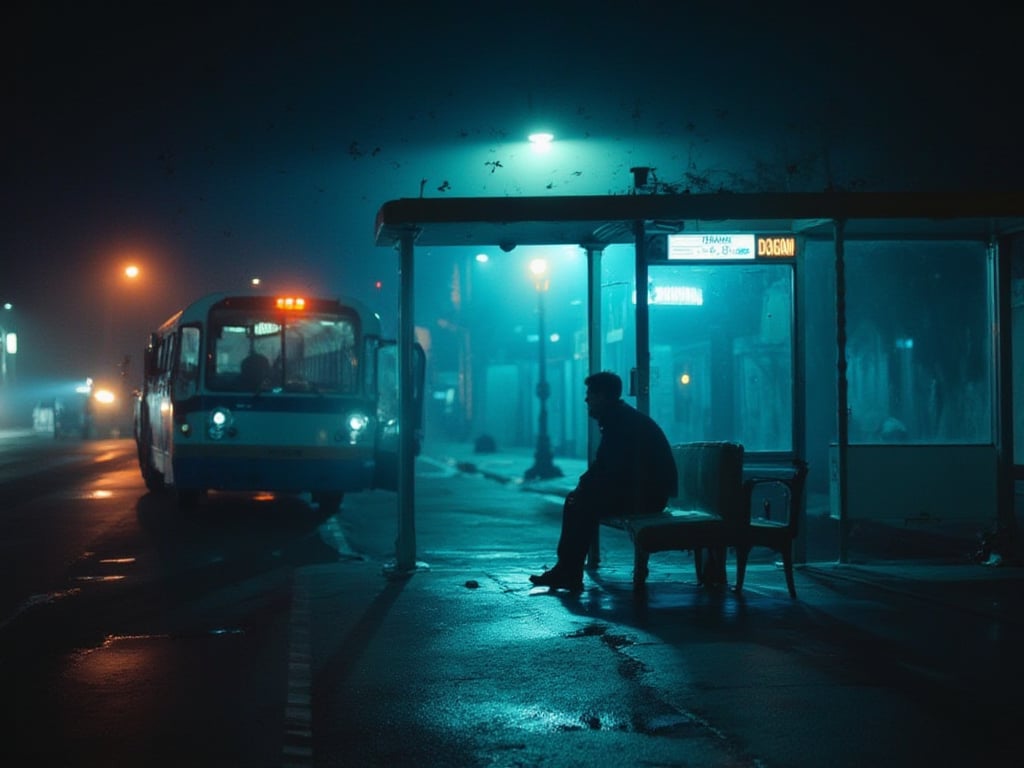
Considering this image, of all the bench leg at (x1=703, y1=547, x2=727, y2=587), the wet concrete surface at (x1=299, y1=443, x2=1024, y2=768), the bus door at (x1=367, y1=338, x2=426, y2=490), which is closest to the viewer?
the wet concrete surface at (x1=299, y1=443, x2=1024, y2=768)

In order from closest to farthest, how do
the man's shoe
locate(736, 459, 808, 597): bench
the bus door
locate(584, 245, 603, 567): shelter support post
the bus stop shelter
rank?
locate(736, 459, 808, 597): bench, the man's shoe, the bus stop shelter, locate(584, 245, 603, 567): shelter support post, the bus door

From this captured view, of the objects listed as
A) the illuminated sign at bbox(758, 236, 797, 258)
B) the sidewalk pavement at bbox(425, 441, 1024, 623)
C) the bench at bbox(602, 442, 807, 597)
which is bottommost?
the sidewalk pavement at bbox(425, 441, 1024, 623)

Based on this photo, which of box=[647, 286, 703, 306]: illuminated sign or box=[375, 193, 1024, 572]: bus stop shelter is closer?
box=[375, 193, 1024, 572]: bus stop shelter

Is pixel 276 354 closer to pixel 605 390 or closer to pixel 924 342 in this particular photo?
pixel 605 390

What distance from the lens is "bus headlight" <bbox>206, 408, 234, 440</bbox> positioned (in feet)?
55.8

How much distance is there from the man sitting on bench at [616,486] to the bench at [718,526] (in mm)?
190

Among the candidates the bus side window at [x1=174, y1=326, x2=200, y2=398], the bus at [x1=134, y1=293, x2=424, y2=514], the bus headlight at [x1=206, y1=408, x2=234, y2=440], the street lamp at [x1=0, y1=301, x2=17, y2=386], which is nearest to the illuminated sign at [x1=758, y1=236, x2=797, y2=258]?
the bus at [x1=134, y1=293, x2=424, y2=514]

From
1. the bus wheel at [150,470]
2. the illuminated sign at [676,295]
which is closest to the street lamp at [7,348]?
the bus wheel at [150,470]

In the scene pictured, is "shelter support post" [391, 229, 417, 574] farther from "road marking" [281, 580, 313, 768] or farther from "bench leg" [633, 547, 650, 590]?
"bench leg" [633, 547, 650, 590]

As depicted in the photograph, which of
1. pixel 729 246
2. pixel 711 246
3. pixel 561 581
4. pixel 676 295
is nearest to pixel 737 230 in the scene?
pixel 729 246

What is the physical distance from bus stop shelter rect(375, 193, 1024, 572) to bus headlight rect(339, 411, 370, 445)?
5421mm

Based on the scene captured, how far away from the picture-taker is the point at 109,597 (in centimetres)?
1006

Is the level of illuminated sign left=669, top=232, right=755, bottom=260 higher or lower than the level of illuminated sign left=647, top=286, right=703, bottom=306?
higher

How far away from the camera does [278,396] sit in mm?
17172
